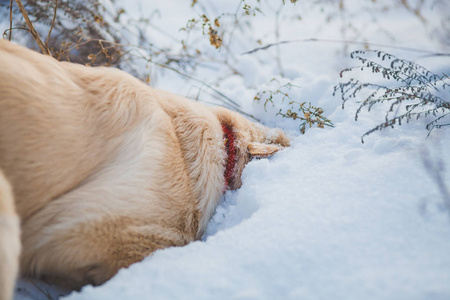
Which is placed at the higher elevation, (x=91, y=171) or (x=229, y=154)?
(x=229, y=154)

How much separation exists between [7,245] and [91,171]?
0.56m

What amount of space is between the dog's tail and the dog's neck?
1184 mm

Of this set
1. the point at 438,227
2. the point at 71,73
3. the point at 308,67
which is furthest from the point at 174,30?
the point at 438,227

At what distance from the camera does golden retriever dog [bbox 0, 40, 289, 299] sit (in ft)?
4.17

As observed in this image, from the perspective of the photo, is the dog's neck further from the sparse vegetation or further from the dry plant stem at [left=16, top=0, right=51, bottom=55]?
the dry plant stem at [left=16, top=0, right=51, bottom=55]

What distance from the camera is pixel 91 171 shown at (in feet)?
4.86

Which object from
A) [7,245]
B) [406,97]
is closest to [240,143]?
[406,97]

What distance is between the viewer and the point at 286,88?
109 inches

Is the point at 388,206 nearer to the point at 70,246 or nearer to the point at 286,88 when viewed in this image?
the point at 70,246

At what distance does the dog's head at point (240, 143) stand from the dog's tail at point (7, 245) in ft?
A: 3.92

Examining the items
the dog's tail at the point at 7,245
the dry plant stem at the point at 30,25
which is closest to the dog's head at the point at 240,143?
the dog's tail at the point at 7,245

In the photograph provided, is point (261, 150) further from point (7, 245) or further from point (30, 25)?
point (30, 25)

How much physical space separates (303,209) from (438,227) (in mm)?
541

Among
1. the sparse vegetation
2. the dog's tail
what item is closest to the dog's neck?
the sparse vegetation
